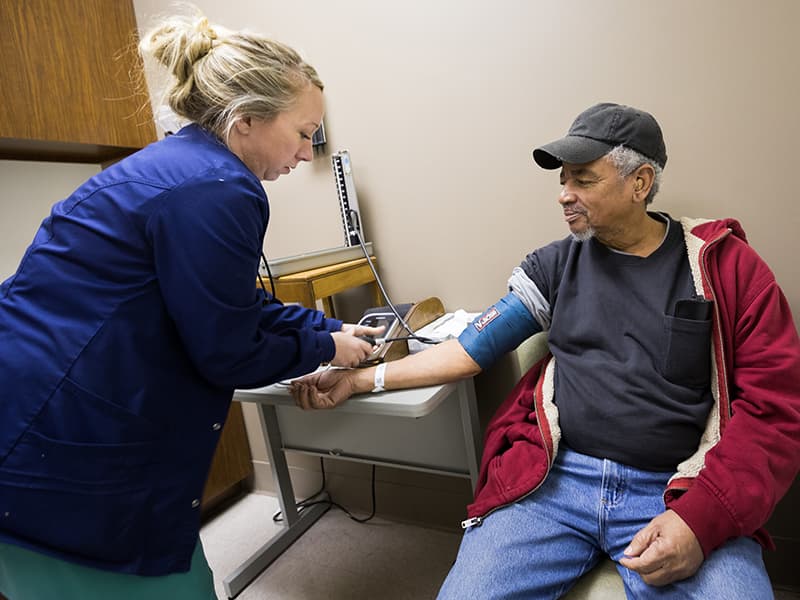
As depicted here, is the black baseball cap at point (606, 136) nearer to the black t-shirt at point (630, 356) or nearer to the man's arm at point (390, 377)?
the black t-shirt at point (630, 356)

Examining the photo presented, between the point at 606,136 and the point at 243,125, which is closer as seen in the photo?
the point at 243,125

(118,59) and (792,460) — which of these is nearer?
(792,460)

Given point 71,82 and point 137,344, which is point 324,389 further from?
point 71,82

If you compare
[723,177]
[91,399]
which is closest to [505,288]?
[723,177]

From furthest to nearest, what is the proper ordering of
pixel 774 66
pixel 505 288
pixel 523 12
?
1. pixel 505 288
2. pixel 523 12
3. pixel 774 66

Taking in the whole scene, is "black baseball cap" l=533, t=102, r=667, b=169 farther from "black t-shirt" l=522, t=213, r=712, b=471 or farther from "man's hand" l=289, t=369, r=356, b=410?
"man's hand" l=289, t=369, r=356, b=410

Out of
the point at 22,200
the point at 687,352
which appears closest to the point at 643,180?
the point at 687,352

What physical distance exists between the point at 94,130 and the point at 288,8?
0.87 metres

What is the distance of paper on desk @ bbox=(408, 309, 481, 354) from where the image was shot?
4.44 ft

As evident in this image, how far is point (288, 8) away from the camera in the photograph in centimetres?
178

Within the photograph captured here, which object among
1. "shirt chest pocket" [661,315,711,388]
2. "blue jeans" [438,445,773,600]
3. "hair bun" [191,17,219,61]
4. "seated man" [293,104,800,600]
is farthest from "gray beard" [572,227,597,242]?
"hair bun" [191,17,219,61]

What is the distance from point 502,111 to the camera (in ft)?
4.93

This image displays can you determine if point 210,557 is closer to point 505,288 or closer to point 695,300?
point 505,288

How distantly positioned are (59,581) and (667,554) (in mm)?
1008
